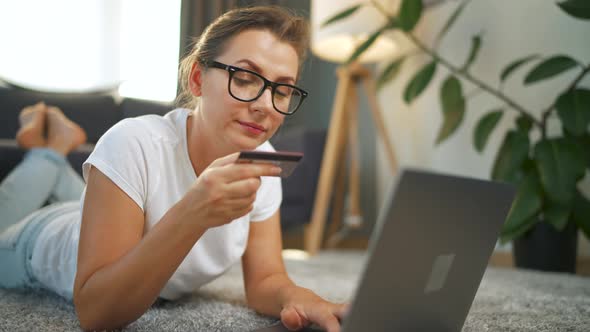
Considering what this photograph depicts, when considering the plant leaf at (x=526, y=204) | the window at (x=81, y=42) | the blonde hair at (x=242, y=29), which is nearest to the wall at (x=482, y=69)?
the plant leaf at (x=526, y=204)

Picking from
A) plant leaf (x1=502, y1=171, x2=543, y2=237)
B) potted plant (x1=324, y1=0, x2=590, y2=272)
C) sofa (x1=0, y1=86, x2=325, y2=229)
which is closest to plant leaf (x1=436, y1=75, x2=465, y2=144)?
potted plant (x1=324, y1=0, x2=590, y2=272)

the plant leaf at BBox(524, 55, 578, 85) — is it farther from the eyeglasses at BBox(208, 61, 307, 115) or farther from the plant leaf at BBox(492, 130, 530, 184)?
the eyeglasses at BBox(208, 61, 307, 115)

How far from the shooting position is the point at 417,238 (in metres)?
0.55

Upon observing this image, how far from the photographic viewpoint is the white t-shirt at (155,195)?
0.77 metres

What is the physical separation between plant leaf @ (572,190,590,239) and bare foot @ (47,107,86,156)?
1662 millimetres

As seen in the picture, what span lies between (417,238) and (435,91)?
7.58 ft

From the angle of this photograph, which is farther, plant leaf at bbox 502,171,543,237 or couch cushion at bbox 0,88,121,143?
couch cushion at bbox 0,88,121,143

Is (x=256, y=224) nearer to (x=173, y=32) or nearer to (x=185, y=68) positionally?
(x=185, y=68)

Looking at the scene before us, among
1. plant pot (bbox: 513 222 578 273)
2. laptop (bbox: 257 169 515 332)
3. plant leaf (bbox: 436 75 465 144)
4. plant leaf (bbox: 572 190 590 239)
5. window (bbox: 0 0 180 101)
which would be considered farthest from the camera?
window (bbox: 0 0 180 101)

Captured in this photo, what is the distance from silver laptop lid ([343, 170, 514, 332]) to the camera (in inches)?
20.2

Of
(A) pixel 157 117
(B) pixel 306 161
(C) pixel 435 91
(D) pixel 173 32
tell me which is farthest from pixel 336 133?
(A) pixel 157 117

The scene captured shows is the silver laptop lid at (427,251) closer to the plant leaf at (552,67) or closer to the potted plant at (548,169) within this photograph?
the potted plant at (548,169)

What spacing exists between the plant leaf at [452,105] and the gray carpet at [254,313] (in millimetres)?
730

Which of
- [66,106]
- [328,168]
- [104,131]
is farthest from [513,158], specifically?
[66,106]
